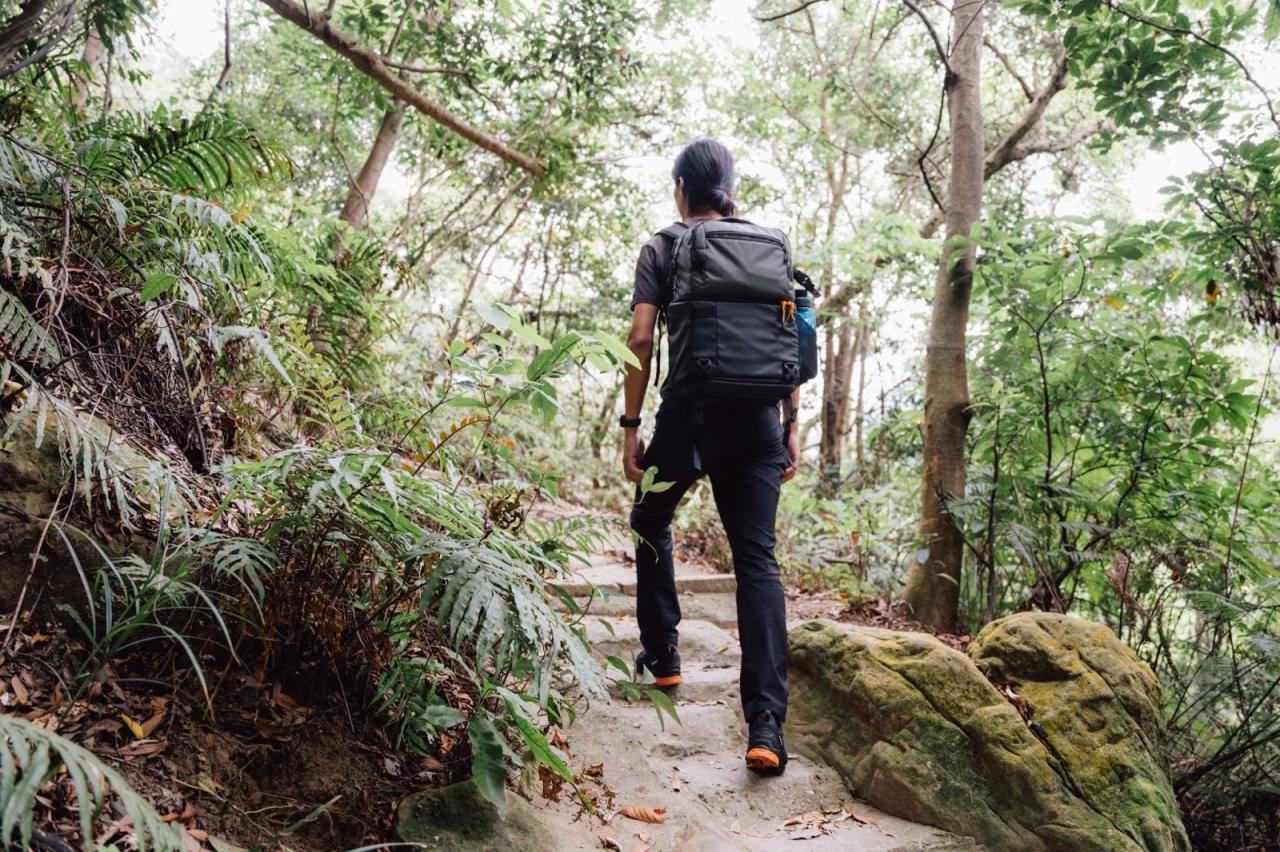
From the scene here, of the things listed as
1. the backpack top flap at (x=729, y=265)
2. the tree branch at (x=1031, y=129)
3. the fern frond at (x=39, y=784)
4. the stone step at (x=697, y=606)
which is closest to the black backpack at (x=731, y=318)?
the backpack top flap at (x=729, y=265)

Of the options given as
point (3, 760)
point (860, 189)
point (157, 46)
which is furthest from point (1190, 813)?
point (860, 189)

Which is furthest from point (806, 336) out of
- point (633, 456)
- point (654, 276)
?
point (633, 456)

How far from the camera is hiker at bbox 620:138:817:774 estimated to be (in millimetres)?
2762

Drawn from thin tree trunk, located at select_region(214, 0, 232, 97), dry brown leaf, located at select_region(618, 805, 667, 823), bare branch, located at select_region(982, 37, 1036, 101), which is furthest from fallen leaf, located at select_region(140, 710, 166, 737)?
bare branch, located at select_region(982, 37, 1036, 101)

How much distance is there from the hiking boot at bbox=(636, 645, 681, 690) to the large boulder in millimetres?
530

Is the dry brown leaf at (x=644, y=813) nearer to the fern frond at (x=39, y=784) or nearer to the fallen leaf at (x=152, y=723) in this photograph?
the fallen leaf at (x=152, y=723)

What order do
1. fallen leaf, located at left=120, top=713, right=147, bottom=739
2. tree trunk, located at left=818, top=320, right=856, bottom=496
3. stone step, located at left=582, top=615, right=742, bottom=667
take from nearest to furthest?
fallen leaf, located at left=120, top=713, right=147, bottom=739
stone step, located at left=582, top=615, right=742, bottom=667
tree trunk, located at left=818, top=320, right=856, bottom=496

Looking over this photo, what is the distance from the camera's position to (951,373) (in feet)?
14.1

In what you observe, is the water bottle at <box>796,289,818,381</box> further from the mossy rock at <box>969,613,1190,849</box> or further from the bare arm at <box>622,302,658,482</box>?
the mossy rock at <box>969,613,1190,849</box>

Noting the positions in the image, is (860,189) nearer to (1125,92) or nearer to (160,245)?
(1125,92)

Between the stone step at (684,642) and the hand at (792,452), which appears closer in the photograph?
the hand at (792,452)

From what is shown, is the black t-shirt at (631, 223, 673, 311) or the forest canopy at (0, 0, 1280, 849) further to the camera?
the black t-shirt at (631, 223, 673, 311)

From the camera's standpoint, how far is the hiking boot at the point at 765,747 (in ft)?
8.95

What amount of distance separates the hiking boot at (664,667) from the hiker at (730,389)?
45cm
